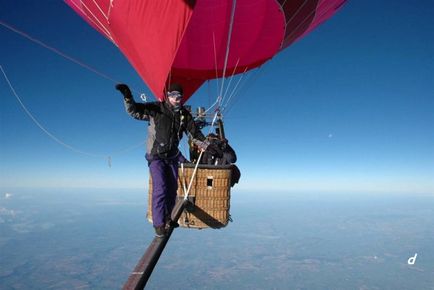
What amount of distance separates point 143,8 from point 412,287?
9032 inches

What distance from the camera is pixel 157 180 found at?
3836 mm

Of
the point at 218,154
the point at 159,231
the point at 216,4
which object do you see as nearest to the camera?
the point at 159,231

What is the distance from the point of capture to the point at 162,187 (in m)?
3.80

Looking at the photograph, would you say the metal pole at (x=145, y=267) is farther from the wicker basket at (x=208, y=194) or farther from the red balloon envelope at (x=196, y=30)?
the red balloon envelope at (x=196, y=30)

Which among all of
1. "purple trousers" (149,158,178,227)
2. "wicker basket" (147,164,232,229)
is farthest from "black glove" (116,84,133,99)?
"wicker basket" (147,164,232,229)

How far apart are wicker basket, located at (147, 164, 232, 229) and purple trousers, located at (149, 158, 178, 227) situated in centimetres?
123

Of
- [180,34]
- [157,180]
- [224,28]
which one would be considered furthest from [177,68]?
[157,180]

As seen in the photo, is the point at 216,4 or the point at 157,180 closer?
the point at 157,180

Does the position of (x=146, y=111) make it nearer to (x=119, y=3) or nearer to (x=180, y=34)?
(x=180, y=34)

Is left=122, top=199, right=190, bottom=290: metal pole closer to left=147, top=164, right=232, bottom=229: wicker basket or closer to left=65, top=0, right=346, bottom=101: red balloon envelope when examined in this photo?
left=147, top=164, right=232, bottom=229: wicker basket

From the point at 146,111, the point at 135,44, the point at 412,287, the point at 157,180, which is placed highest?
the point at 135,44

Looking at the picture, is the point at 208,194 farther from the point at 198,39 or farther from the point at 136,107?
the point at 198,39

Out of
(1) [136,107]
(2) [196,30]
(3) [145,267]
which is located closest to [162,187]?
(1) [136,107]

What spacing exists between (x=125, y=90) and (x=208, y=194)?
240 cm
